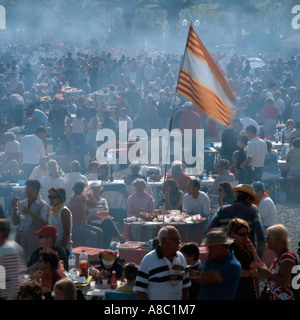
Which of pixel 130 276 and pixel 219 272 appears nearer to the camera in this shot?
pixel 219 272

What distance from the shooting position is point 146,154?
16.7 m

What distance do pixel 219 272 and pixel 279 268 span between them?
959 millimetres

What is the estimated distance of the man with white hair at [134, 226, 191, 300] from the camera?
5230 millimetres

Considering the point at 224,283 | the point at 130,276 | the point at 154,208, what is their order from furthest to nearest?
the point at 154,208, the point at 130,276, the point at 224,283

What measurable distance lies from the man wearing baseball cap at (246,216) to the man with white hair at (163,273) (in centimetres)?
131

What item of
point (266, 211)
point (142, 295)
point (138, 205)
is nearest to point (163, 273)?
point (142, 295)

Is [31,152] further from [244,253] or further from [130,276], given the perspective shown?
[244,253]

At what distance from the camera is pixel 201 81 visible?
25.1ft

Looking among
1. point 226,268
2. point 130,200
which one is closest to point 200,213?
point 130,200

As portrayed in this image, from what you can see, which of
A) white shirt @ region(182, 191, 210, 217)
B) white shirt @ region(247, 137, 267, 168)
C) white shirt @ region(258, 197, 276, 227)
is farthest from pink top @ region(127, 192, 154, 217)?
white shirt @ region(247, 137, 267, 168)

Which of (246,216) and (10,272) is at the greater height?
(246,216)

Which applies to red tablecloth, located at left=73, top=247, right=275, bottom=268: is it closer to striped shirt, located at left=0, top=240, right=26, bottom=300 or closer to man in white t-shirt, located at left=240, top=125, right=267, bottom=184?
striped shirt, located at left=0, top=240, right=26, bottom=300

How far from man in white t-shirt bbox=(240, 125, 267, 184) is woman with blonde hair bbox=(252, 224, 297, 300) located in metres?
6.22

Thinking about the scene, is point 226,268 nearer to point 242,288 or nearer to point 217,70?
point 242,288
